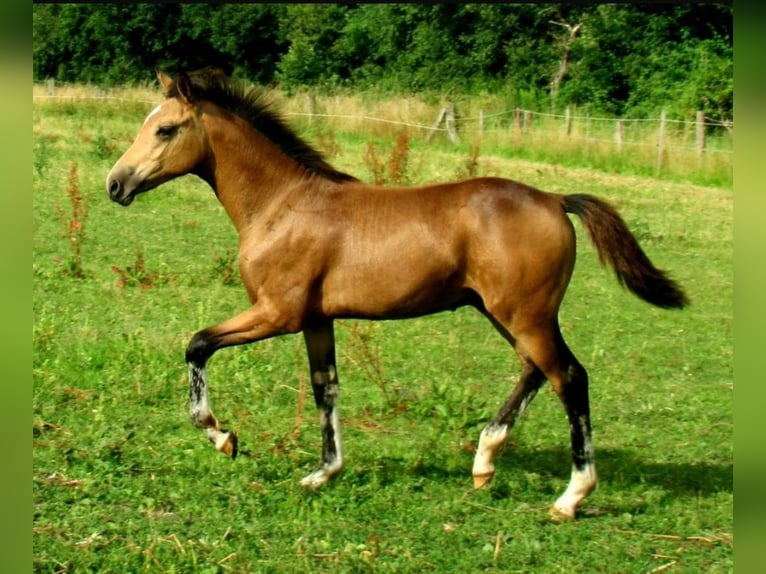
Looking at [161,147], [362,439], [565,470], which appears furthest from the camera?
[362,439]

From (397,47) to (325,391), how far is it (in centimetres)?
2974

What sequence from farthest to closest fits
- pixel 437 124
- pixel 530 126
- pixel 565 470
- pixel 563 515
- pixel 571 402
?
1. pixel 530 126
2. pixel 437 124
3. pixel 565 470
4. pixel 571 402
5. pixel 563 515

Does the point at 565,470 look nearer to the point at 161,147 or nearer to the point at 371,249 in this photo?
the point at 371,249

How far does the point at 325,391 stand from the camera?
17.9 ft

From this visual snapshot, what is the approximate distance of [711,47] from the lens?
22.4 metres

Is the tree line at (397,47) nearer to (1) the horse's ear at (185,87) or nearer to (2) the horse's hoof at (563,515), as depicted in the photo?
(1) the horse's ear at (185,87)

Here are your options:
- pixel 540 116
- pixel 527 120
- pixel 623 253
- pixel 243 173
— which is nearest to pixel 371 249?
pixel 243 173

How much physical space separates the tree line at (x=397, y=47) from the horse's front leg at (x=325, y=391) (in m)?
22.1

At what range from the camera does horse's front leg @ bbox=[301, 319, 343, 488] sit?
5.32 metres

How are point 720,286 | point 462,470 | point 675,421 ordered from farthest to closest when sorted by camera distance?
point 720,286
point 675,421
point 462,470

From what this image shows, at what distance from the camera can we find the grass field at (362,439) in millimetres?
4551

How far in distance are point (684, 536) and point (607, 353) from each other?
134 inches
